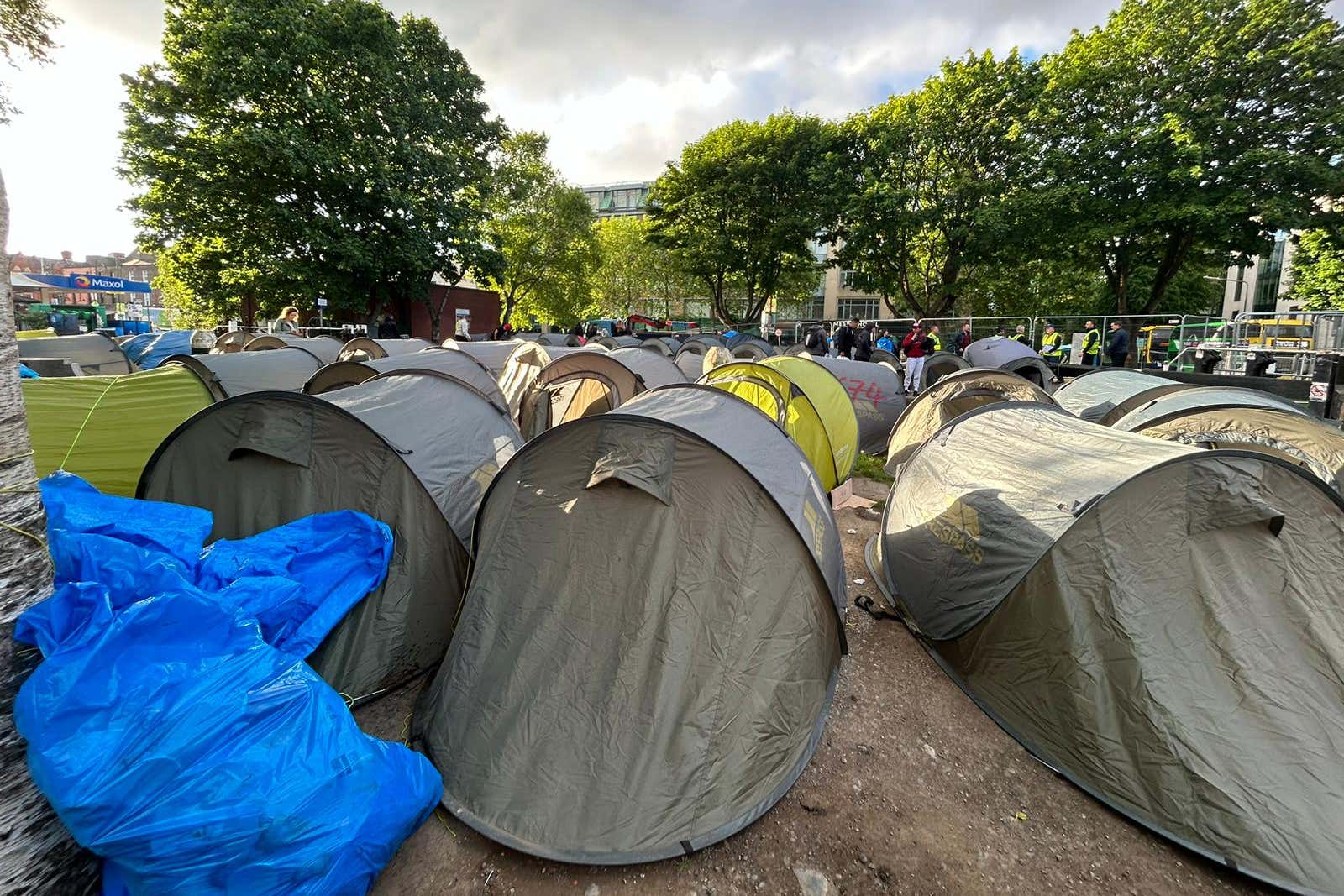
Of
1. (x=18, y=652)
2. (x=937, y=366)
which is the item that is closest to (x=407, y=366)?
(x=18, y=652)

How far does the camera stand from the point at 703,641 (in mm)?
3070

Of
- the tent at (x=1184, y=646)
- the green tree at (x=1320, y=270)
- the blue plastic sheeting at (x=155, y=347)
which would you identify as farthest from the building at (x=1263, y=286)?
the blue plastic sheeting at (x=155, y=347)

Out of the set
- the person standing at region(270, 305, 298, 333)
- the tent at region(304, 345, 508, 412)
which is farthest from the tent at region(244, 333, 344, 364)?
the person standing at region(270, 305, 298, 333)

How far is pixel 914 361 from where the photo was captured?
1497 centimetres

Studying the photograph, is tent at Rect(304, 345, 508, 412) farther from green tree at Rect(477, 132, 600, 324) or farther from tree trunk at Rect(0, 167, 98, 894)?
green tree at Rect(477, 132, 600, 324)

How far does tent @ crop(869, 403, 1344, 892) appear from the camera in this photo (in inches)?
105

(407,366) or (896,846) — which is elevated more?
(407,366)

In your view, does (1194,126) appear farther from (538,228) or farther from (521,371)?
(538,228)

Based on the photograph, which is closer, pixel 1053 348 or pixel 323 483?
pixel 323 483

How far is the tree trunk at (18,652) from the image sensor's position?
6.42ft

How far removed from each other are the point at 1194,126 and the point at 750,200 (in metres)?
15.3

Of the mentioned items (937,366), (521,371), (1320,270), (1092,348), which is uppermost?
(1320,270)

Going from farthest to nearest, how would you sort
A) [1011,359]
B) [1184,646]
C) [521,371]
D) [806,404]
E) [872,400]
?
[1011,359]
[872,400]
[521,371]
[806,404]
[1184,646]

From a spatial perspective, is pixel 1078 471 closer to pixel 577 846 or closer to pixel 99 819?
pixel 577 846
